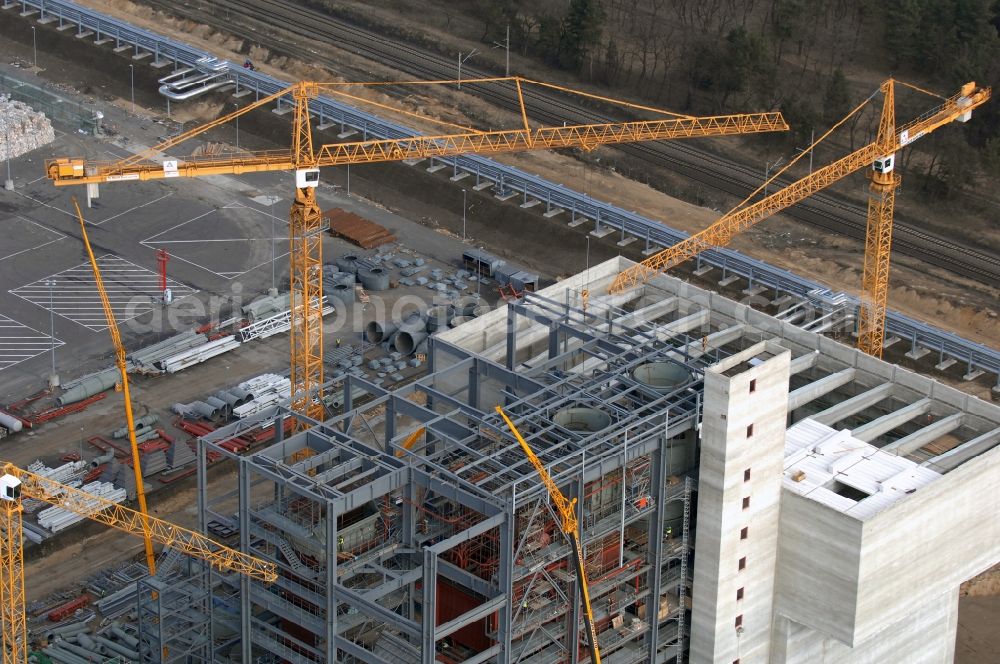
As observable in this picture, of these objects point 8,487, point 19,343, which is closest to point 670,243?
point 19,343

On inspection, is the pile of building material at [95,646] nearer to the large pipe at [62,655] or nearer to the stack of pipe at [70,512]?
A: the large pipe at [62,655]

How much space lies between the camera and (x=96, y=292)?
17650cm

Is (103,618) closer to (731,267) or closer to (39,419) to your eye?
(39,419)

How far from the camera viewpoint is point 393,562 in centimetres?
10925

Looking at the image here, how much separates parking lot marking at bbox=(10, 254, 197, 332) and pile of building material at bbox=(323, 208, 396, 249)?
52.8 feet

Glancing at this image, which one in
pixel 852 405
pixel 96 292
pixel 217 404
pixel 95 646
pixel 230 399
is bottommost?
pixel 95 646

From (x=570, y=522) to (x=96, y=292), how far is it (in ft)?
262

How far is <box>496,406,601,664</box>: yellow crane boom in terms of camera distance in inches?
4178

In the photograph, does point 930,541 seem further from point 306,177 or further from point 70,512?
point 70,512

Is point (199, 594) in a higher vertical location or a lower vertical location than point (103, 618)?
higher

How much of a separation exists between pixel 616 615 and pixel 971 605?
3584cm

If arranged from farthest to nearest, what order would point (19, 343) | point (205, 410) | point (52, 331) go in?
point (52, 331) < point (19, 343) < point (205, 410)

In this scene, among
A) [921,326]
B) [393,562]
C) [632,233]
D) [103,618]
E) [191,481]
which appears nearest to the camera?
[393,562]

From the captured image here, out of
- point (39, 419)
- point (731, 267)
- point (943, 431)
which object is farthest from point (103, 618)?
point (731, 267)
